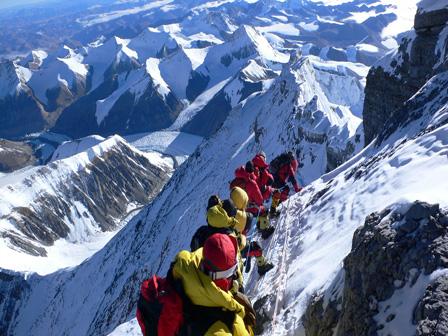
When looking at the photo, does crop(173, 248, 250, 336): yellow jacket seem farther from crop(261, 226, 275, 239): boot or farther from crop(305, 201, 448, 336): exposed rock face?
crop(261, 226, 275, 239): boot

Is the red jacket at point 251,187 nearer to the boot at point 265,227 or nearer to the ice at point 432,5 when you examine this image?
the boot at point 265,227

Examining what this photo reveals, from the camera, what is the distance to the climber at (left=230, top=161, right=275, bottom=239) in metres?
17.3

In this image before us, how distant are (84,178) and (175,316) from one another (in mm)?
181579

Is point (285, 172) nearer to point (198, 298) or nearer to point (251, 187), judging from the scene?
point (251, 187)

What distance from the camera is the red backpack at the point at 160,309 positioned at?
308 inches

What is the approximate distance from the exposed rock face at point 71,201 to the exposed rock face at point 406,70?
11837 centimetres

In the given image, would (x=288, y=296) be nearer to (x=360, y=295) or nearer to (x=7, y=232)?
(x=360, y=295)

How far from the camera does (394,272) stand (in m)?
8.27

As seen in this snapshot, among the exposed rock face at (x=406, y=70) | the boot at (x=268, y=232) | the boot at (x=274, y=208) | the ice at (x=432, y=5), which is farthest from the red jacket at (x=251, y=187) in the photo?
the ice at (x=432, y=5)

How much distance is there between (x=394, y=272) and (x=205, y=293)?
3528 mm

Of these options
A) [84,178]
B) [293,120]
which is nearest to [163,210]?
[293,120]

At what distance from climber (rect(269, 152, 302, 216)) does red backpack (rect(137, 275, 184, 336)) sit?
1316 cm

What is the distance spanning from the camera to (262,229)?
19.7m

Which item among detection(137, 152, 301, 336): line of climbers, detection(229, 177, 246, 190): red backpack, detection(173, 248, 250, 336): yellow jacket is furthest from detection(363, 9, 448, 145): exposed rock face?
detection(173, 248, 250, 336): yellow jacket
